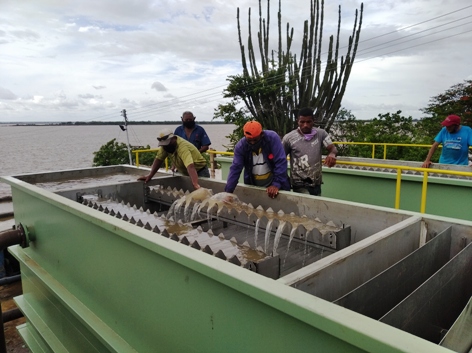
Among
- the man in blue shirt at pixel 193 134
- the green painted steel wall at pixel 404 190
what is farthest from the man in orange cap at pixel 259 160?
the man in blue shirt at pixel 193 134

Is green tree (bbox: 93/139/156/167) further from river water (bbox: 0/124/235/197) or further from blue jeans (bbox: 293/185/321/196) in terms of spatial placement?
blue jeans (bbox: 293/185/321/196)

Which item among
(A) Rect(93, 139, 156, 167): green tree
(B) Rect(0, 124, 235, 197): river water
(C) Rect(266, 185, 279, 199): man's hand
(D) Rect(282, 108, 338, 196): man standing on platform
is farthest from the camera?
(B) Rect(0, 124, 235, 197): river water

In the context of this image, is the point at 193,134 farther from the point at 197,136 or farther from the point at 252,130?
the point at 252,130

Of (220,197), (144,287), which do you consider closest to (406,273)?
(144,287)

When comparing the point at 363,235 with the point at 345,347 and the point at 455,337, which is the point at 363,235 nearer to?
the point at 455,337

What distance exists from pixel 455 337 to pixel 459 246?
3.61ft

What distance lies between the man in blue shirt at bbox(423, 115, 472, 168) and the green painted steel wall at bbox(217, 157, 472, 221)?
86 centimetres

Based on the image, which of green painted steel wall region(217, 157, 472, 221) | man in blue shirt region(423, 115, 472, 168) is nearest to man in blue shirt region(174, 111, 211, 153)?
green painted steel wall region(217, 157, 472, 221)

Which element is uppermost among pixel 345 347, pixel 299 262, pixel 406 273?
pixel 345 347

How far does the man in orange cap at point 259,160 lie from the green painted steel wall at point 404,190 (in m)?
1.81

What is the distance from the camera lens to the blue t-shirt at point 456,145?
17.3ft

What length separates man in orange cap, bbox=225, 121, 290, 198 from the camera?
3553 mm

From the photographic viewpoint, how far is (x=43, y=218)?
3.29 m

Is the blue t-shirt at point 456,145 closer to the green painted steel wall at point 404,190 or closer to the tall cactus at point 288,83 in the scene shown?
the green painted steel wall at point 404,190
